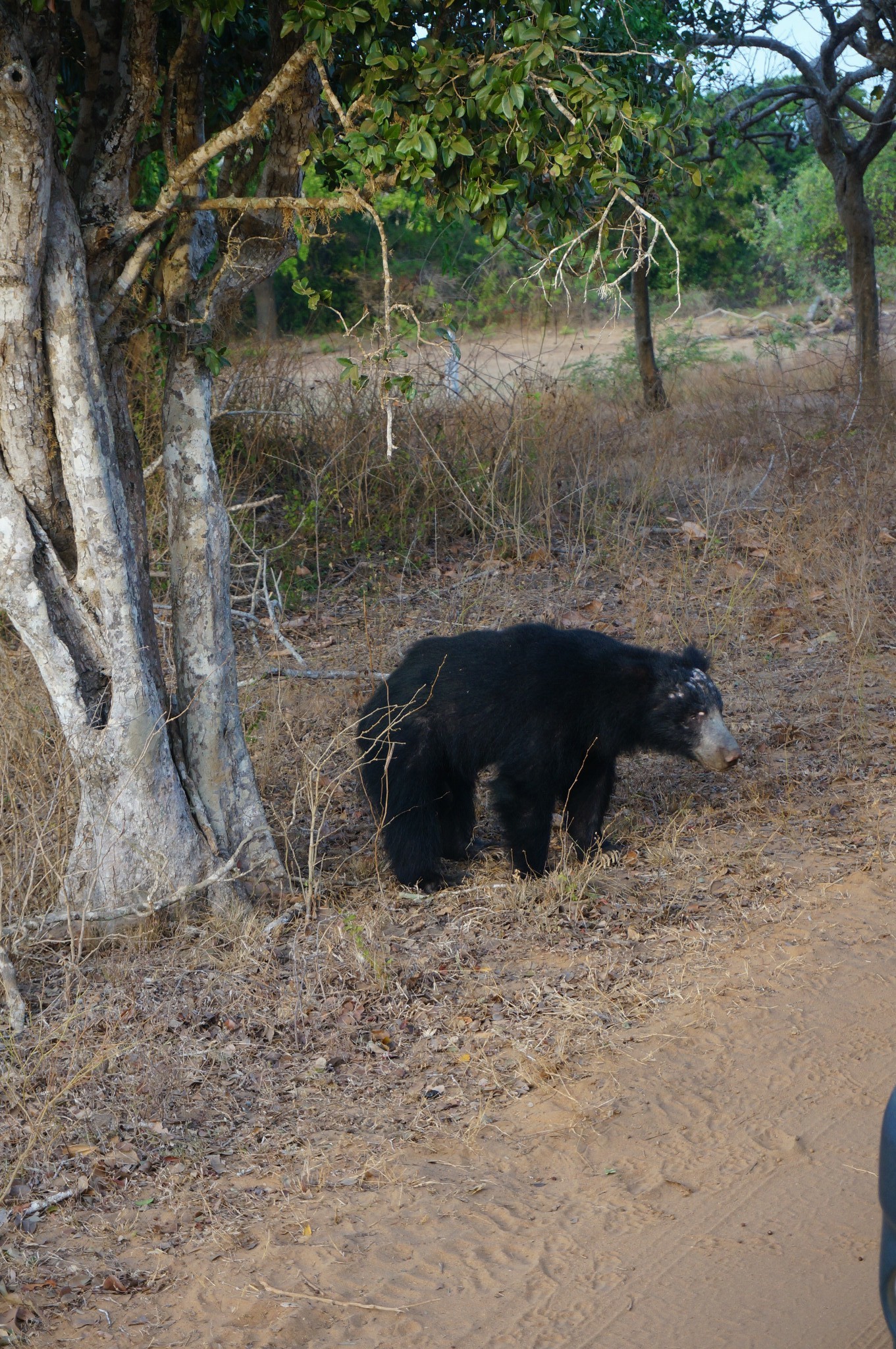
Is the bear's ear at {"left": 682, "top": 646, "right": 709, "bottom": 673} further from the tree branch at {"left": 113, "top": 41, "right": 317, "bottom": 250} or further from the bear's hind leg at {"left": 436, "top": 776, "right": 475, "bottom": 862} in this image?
the tree branch at {"left": 113, "top": 41, "right": 317, "bottom": 250}

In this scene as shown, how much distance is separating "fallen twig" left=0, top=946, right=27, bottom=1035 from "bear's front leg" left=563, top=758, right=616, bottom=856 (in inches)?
104

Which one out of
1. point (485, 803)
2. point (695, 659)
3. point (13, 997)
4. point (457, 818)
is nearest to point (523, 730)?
point (457, 818)

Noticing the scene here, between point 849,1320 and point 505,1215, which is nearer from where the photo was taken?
point 849,1320

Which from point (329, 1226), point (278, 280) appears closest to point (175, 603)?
point (329, 1226)

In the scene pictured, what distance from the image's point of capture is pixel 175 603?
5.35m

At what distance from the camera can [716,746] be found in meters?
5.70

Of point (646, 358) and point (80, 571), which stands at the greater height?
point (646, 358)

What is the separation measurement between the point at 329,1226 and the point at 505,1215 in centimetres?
49

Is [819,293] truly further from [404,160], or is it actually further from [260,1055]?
[260,1055]

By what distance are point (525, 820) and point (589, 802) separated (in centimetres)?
44

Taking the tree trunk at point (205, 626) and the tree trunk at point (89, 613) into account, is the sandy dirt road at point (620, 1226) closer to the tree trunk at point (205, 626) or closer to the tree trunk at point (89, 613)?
the tree trunk at point (89, 613)

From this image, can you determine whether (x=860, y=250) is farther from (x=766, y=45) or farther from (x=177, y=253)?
(x=177, y=253)

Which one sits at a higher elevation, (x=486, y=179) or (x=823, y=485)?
(x=486, y=179)

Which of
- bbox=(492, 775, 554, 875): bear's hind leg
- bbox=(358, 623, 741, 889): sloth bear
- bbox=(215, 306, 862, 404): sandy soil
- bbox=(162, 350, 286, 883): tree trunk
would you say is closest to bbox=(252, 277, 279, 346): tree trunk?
bbox=(215, 306, 862, 404): sandy soil
